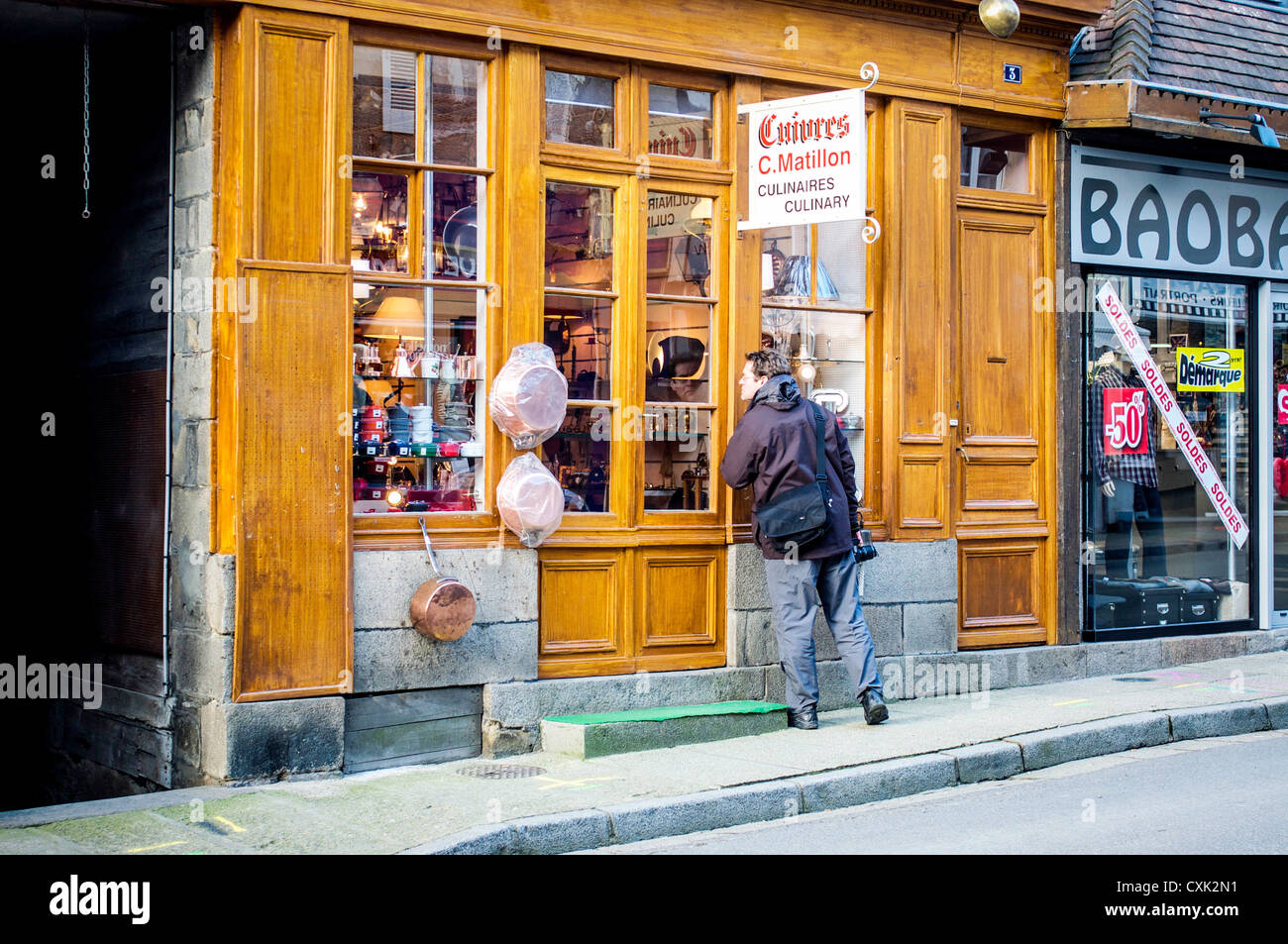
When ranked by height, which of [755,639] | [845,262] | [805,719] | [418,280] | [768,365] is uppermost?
[845,262]

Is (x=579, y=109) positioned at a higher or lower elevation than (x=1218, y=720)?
higher

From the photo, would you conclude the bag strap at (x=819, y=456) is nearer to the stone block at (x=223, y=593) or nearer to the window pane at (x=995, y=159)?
the window pane at (x=995, y=159)

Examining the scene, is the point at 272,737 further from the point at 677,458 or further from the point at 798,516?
the point at 798,516

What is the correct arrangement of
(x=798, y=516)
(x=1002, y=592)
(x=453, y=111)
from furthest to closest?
(x=1002, y=592) < (x=798, y=516) < (x=453, y=111)

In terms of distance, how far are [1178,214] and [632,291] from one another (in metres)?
4.99

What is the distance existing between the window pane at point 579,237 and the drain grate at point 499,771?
9.59 ft

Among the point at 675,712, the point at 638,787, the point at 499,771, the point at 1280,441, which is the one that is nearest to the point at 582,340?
the point at 675,712

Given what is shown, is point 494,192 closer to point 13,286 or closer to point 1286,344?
point 13,286

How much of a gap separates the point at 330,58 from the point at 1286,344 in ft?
27.7

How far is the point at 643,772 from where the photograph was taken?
7.71 meters

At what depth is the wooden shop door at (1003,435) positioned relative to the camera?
10.6 metres

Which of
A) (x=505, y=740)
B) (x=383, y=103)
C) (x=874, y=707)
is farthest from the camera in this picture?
(x=874, y=707)

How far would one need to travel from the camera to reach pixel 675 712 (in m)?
A: 8.64

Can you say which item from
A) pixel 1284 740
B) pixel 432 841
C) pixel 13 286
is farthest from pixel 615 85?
pixel 1284 740
